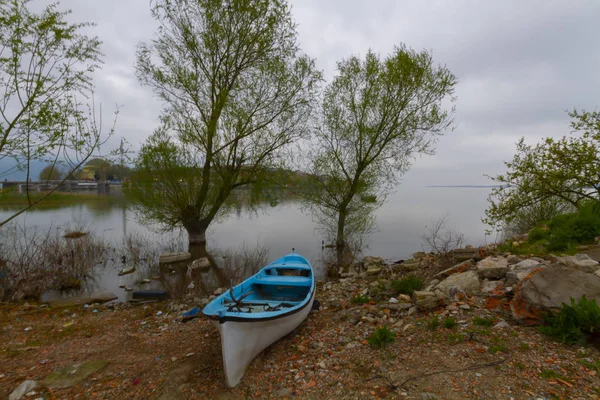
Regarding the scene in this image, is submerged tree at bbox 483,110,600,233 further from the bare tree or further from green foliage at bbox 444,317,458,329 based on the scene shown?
green foliage at bbox 444,317,458,329

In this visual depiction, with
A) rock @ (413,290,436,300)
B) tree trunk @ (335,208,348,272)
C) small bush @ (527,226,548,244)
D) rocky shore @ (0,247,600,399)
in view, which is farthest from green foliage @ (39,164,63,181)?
small bush @ (527,226,548,244)

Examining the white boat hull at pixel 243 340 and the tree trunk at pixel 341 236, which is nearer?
the white boat hull at pixel 243 340

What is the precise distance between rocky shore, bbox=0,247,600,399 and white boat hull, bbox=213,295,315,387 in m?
0.18

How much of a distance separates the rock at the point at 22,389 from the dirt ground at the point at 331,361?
0.11 metres

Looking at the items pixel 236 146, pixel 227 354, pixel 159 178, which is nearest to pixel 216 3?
pixel 236 146

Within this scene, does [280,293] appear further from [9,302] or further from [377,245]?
[377,245]

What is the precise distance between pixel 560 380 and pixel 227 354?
3.60 metres

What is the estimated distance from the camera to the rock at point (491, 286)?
17.4ft

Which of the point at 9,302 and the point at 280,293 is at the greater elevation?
the point at 280,293

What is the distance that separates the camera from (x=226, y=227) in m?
25.3

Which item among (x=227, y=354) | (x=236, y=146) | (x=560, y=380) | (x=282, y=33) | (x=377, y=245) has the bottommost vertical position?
(x=377, y=245)

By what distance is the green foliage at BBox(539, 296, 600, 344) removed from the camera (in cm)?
336

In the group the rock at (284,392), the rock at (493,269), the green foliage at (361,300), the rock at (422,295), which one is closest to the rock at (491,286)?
the rock at (493,269)

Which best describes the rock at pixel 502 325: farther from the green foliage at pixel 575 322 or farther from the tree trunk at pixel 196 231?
the tree trunk at pixel 196 231
